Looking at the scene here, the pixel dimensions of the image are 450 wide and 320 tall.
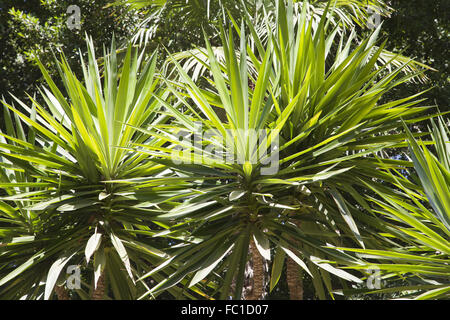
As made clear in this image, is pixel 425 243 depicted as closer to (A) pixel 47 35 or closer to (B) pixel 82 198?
(B) pixel 82 198

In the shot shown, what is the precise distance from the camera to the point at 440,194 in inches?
87.8

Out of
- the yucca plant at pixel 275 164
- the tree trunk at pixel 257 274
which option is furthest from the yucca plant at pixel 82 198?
the tree trunk at pixel 257 274

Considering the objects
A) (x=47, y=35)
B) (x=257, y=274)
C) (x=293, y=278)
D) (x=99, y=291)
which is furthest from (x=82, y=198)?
(x=47, y=35)

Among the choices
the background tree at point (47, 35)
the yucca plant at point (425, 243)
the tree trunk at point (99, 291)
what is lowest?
the tree trunk at point (99, 291)

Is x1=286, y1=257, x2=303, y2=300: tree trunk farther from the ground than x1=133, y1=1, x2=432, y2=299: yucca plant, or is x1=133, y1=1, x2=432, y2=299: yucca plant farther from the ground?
x1=133, y1=1, x2=432, y2=299: yucca plant

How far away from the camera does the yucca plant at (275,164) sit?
248 centimetres

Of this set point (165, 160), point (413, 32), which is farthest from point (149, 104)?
point (413, 32)

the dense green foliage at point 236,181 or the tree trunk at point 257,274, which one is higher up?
the dense green foliage at point 236,181

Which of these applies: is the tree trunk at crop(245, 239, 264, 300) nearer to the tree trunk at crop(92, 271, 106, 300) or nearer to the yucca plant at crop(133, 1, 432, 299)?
the yucca plant at crop(133, 1, 432, 299)

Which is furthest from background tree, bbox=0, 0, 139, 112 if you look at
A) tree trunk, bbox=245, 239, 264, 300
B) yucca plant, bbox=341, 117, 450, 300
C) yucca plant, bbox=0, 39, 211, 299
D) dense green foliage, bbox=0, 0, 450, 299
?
yucca plant, bbox=341, 117, 450, 300

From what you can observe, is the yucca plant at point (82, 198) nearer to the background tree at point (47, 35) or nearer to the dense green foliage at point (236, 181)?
the dense green foliage at point (236, 181)

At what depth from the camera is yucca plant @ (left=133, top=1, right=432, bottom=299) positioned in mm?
2482

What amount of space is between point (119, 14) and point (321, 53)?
18.6ft
